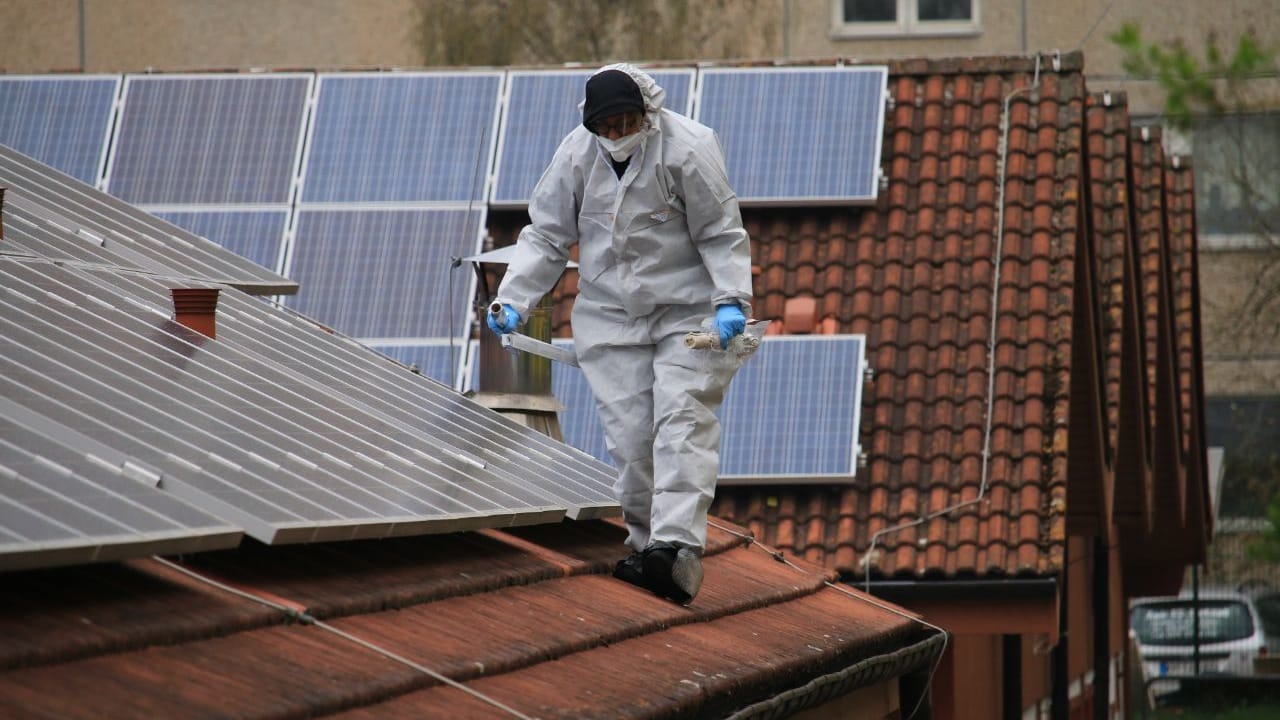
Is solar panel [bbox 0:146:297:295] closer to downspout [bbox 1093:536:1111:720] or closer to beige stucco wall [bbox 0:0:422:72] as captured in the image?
downspout [bbox 1093:536:1111:720]

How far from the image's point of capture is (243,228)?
13727mm

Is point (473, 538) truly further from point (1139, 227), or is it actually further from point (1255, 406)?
point (1255, 406)

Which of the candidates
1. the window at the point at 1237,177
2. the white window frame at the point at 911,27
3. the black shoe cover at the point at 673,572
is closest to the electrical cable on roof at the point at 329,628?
the black shoe cover at the point at 673,572

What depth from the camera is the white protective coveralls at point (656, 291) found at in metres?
5.77

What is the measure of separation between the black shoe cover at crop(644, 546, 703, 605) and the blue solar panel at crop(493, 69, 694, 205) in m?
7.91

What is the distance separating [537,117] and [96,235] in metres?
7.12

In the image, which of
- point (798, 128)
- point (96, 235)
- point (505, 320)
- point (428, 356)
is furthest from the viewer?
point (798, 128)

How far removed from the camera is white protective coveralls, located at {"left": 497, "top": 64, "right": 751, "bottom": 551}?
5.77 m

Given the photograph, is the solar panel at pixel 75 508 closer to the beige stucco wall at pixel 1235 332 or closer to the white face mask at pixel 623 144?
the white face mask at pixel 623 144

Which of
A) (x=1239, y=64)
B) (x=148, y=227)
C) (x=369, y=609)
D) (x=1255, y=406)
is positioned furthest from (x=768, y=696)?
(x=1255, y=406)

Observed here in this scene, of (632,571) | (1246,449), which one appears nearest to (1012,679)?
(632,571)

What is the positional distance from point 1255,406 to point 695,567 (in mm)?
24168

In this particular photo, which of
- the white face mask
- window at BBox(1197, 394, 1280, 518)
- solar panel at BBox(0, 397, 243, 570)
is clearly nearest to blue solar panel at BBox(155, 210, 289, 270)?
the white face mask

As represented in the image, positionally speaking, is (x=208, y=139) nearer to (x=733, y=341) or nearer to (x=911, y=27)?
(x=733, y=341)
